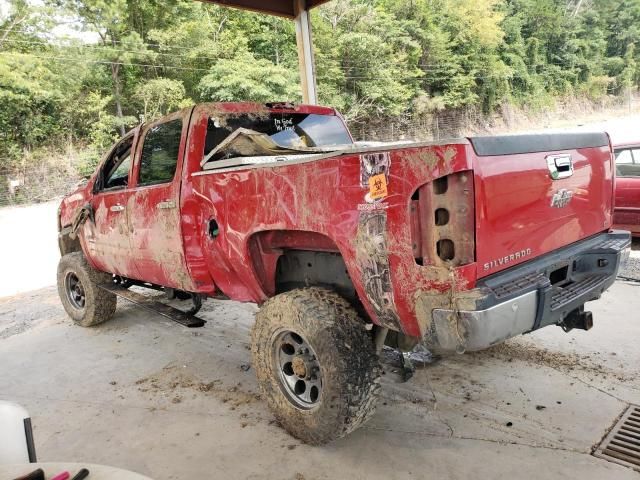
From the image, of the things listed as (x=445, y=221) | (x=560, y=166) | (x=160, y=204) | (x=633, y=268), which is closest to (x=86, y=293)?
(x=160, y=204)

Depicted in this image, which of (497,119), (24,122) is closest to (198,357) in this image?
(24,122)

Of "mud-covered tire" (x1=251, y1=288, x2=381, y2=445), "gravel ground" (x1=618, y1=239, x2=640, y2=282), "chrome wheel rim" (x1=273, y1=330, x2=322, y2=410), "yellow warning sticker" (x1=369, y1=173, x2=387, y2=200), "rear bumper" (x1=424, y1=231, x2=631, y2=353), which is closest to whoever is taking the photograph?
"rear bumper" (x1=424, y1=231, x2=631, y2=353)

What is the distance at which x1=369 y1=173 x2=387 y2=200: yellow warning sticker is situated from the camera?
2228 mm

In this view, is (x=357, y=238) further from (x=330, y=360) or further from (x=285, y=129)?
(x=285, y=129)

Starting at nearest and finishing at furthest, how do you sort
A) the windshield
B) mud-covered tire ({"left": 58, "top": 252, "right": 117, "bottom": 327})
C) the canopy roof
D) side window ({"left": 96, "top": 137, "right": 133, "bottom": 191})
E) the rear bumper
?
1. the rear bumper
2. the windshield
3. side window ({"left": 96, "top": 137, "right": 133, "bottom": 191})
4. mud-covered tire ({"left": 58, "top": 252, "right": 117, "bottom": 327})
5. the canopy roof

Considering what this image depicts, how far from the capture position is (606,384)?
325cm

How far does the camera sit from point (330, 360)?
258 centimetres

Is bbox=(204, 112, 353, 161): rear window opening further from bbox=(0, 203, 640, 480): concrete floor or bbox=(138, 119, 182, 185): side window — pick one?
bbox=(0, 203, 640, 480): concrete floor

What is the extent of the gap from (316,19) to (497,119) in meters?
15.6

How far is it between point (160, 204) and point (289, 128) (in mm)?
1245

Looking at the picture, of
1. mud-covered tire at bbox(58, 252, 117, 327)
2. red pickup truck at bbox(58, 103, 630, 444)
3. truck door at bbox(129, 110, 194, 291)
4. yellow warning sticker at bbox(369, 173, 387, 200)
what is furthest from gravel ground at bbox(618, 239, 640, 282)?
mud-covered tire at bbox(58, 252, 117, 327)

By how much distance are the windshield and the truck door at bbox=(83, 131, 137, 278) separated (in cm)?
110

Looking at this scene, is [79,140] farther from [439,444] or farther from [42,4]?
[439,444]

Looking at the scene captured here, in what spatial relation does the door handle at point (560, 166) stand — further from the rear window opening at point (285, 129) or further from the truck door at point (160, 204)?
the truck door at point (160, 204)
